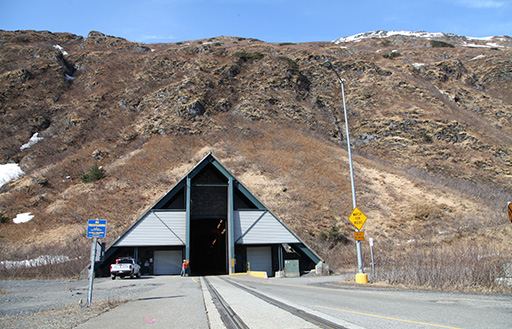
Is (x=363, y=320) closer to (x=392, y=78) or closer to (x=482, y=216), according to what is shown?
(x=482, y=216)

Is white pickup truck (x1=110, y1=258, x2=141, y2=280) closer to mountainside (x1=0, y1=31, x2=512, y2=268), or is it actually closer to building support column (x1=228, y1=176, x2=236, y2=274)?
mountainside (x1=0, y1=31, x2=512, y2=268)

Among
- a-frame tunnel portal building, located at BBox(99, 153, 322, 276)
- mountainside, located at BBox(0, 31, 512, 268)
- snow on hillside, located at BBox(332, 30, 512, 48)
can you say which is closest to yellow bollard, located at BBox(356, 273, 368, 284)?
a-frame tunnel portal building, located at BBox(99, 153, 322, 276)

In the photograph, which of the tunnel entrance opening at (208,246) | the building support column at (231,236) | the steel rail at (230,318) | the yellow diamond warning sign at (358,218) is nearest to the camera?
the steel rail at (230,318)

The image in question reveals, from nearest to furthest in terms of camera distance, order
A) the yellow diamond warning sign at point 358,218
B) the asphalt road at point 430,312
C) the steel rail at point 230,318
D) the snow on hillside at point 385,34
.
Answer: the asphalt road at point 430,312 < the steel rail at point 230,318 < the yellow diamond warning sign at point 358,218 < the snow on hillside at point 385,34

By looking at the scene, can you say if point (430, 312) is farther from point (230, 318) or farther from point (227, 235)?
point (227, 235)

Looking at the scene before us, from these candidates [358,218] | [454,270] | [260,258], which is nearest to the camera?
[454,270]

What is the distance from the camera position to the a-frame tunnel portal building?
27.1m

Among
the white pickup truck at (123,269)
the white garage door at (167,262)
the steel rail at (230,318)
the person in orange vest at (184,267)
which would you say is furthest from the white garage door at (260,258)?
the steel rail at (230,318)

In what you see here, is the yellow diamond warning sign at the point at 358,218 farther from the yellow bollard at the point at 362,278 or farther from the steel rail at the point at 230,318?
the steel rail at the point at 230,318

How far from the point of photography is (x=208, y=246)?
148 ft

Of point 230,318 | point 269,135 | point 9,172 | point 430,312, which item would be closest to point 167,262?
point 230,318

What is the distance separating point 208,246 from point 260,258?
54.6 ft

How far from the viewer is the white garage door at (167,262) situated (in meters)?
29.4

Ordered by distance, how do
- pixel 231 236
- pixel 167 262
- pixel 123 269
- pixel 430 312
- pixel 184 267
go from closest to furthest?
pixel 430 312
pixel 123 269
pixel 184 267
pixel 231 236
pixel 167 262
